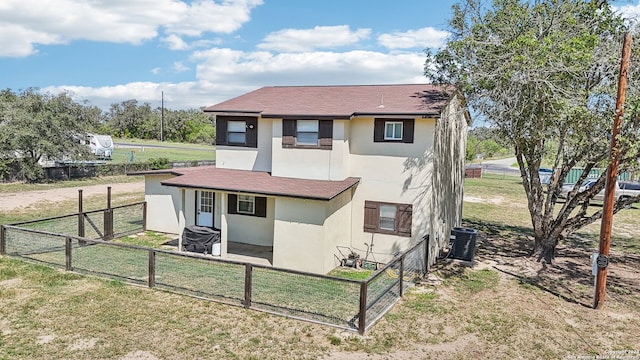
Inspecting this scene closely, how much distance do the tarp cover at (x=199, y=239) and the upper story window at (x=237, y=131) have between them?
3375mm

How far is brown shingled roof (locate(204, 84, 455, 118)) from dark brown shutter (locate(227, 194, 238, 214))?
2998 mm

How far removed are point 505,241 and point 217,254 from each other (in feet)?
36.6

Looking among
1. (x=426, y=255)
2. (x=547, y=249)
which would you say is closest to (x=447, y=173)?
(x=426, y=255)

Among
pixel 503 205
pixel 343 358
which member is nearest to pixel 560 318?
pixel 343 358

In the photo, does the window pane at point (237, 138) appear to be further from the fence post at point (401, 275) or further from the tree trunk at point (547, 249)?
the tree trunk at point (547, 249)

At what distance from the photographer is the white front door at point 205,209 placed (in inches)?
617

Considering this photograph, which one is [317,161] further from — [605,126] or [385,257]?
[605,126]

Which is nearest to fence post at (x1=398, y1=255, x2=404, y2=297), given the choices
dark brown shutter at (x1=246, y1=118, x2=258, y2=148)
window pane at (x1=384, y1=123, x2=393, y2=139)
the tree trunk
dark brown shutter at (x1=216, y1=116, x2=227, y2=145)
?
window pane at (x1=384, y1=123, x2=393, y2=139)

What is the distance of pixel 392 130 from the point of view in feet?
45.0

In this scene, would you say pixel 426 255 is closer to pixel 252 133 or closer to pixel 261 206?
pixel 261 206

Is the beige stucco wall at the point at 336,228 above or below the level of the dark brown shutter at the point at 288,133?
below

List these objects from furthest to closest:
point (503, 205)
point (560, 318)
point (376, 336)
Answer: point (503, 205), point (560, 318), point (376, 336)

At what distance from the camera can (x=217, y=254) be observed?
46.9 feet

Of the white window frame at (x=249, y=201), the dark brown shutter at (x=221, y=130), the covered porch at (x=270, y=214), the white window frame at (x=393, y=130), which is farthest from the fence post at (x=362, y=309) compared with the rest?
the dark brown shutter at (x=221, y=130)
